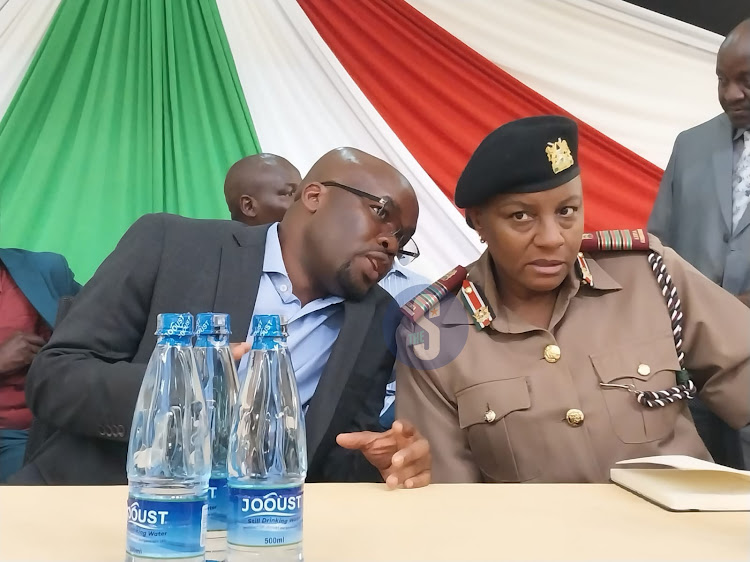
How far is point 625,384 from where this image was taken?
142 centimetres

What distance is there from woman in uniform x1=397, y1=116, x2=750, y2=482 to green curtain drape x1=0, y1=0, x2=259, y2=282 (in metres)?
1.28

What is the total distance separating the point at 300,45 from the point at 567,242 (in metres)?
1.62

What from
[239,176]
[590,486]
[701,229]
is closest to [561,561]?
[590,486]

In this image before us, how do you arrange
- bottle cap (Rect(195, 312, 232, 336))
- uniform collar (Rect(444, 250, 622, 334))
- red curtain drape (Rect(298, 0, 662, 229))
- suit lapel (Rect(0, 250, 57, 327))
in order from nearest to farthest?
bottle cap (Rect(195, 312, 232, 336))
uniform collar (Rect(444, 250, 622, 334))
suit lapel (Rect(0, 250, 57, 327))
red curtain drape (Rect(298, 0, 662, 229))

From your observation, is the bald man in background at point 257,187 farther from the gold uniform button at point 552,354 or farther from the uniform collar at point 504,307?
the gold uniform button at point 552,354

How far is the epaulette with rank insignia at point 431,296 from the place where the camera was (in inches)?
61.2

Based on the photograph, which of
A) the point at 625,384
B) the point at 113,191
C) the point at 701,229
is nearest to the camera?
the point at 625,384

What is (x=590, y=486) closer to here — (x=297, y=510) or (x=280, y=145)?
(x=297, y=510)

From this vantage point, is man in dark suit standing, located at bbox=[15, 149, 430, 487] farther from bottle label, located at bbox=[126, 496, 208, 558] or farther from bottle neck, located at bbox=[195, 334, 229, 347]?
bottle label, located at bbox=[126, 496, 208, 558]

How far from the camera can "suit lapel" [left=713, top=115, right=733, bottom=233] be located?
2.13 meters

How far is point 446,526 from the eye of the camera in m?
0.85

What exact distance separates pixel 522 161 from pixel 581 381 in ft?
1.50

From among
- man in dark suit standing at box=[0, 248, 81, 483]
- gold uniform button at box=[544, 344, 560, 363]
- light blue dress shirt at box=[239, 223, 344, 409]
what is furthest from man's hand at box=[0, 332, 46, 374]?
gold uniform button at box=[544, 344, 560, 363]

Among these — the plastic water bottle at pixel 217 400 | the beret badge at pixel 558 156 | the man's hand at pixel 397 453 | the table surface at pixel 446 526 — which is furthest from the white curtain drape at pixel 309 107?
the plastic water bottle at pixel 217 400
